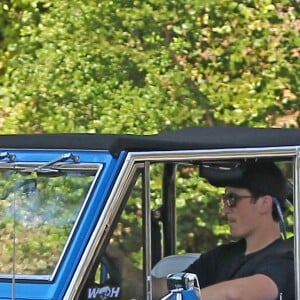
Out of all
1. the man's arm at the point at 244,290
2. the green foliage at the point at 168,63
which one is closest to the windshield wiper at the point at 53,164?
the man's arm at the point at 244,290

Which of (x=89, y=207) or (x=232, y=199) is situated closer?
(x=89, y=207)

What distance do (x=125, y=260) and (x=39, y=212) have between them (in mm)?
364

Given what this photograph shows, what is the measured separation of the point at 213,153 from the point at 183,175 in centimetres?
125

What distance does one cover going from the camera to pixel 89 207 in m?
3.71

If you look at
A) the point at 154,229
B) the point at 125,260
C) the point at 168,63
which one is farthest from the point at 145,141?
the point at 168,63

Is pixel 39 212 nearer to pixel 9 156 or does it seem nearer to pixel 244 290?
pixel 9 156

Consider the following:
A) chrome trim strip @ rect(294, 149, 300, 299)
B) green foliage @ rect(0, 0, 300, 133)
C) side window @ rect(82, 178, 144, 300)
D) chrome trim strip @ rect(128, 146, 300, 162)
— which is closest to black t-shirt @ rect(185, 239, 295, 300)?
chrome trim strip @ rect(294, 149, 300, 299)

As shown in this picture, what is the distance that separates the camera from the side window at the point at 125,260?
12.2ft

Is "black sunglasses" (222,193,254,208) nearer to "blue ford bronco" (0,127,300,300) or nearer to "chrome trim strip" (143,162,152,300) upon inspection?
"blue ford bronco" (0,127,300,300)

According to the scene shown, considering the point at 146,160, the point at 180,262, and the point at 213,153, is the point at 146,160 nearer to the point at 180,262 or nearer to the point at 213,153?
the point at 213,153

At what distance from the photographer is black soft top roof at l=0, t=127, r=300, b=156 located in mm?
3723

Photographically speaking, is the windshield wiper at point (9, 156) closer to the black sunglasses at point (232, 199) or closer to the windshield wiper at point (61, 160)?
the windshield wiper at point (61, 160)

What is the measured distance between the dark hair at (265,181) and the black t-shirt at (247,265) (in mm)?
196

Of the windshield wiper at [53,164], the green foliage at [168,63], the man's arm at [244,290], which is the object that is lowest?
the man's arm at [244,290]
